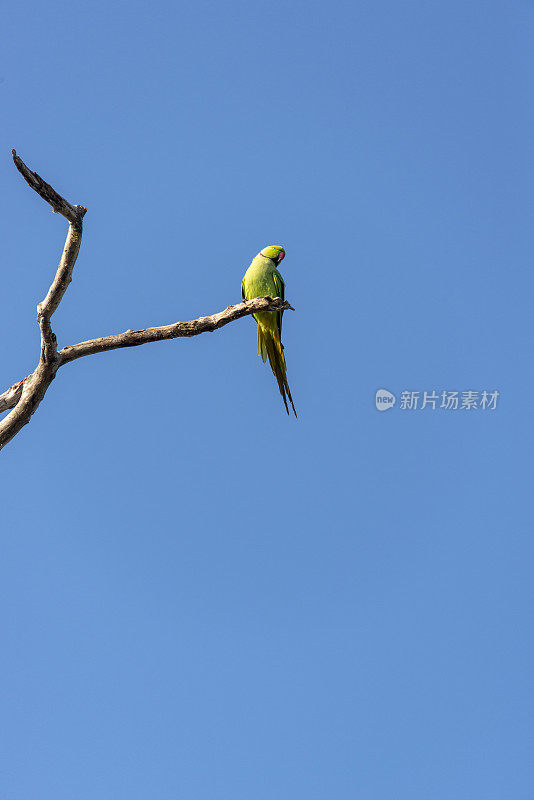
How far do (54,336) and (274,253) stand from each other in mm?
3927

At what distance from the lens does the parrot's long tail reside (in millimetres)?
6727

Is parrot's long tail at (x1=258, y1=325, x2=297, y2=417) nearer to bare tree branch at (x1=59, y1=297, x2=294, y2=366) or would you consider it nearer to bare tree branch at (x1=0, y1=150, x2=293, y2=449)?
bare tree branch at (x1=0, y1=150, x2=293, y2=449)

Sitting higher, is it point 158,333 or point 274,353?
point 274,353

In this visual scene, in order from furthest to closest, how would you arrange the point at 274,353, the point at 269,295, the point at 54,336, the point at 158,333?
1. the point at 269,295
2. the point at 274,353
3. the point at 158,333
4. the point at 54,336

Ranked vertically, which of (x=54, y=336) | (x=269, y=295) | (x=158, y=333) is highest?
(x=269, y=295)

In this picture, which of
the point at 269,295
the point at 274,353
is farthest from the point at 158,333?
the point at 269,295

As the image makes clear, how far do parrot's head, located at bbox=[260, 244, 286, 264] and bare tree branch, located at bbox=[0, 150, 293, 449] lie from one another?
2.74 meters

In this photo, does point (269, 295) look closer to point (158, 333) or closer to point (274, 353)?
point (274, 353)

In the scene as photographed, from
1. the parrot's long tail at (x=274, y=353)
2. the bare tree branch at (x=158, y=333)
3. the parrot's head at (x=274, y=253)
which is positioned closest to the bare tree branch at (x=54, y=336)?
the bare tree branch at (x=158, y=333)

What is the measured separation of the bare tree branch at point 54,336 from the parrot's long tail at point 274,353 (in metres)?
1.43

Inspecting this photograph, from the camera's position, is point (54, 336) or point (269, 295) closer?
point (54, 336)

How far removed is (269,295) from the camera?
25.4ft

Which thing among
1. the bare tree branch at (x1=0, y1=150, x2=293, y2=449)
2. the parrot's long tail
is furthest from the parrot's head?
the bare tree branch at (x1=0, y1=150, x2=293, y2=449)

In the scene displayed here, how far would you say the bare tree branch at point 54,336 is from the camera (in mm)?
4828
